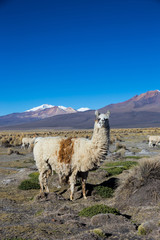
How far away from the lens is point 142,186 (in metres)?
8.45

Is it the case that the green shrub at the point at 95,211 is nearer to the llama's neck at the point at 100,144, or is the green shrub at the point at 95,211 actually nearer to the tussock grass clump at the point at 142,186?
the tussock grass clump at the point at 142,186

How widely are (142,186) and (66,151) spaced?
320 cm

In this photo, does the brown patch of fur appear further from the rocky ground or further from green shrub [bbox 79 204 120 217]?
green shrub [bbox 79 204 120 217]

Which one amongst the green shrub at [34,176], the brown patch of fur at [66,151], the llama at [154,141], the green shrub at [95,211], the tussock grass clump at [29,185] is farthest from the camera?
the llama at [154,141]

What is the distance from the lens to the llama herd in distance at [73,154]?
351 inches

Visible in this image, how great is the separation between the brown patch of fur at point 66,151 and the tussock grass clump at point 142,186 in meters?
2.31

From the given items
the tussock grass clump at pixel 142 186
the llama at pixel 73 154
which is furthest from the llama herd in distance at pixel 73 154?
the tussock grass clump at pixel 142 186

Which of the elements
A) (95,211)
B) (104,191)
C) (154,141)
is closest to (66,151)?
(104,191)

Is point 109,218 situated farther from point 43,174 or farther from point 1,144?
point 1,144

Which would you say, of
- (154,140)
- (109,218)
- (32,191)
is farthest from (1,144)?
(109,218)

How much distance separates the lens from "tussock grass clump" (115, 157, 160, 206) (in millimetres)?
8031

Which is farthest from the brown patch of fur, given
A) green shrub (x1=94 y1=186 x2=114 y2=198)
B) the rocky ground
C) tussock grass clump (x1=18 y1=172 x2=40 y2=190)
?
tussock grass clump (x1=18 y1=172 x2=40 y2=190)

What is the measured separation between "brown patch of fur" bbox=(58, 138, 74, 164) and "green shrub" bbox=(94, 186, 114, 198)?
6.16 ft

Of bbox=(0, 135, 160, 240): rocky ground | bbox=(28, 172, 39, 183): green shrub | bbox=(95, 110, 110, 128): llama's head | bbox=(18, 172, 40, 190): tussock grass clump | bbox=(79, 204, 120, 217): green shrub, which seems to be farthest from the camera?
bbox=(28, 172, 39, 183): green shrub
